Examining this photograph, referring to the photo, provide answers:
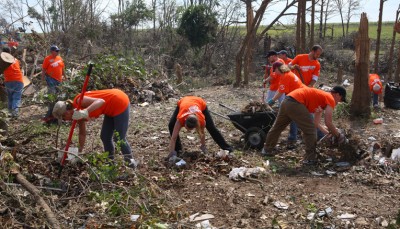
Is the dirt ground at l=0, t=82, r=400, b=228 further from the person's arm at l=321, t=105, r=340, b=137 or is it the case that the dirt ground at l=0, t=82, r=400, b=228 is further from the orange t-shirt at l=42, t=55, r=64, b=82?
the orange t-shirt at l=42, t=55, r=64, b=82

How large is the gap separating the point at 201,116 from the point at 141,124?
2887 millimetres

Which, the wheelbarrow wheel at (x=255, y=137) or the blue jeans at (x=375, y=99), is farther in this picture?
the blue jeans at (x=375, y=99)

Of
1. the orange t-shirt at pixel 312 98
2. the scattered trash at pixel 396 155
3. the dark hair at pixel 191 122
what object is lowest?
the scattered trash at pixel 396 155

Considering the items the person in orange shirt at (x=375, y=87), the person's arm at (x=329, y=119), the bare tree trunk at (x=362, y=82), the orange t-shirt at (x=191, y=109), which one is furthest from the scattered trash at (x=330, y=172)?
the person in orange shirt at (x=375, y=87)

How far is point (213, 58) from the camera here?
21500 millimetres

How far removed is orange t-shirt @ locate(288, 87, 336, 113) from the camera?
5.57 meters

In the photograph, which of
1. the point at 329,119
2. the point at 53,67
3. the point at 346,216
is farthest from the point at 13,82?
the point at 346,216

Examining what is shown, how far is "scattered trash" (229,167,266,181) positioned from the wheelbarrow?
1059mm

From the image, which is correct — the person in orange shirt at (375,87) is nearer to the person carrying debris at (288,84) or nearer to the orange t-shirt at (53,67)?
the person carrying debris at (288,84)

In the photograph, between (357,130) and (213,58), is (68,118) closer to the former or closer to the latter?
(357,130)

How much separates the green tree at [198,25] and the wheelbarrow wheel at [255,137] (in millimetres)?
14481

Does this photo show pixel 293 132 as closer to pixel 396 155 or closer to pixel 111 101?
pixel 396 155

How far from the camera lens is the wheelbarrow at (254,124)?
621 centimetres

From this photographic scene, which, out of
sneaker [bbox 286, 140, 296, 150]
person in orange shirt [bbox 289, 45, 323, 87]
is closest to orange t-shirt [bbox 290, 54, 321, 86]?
person in orange shirt [bbox 289, 45, 323, 87]
